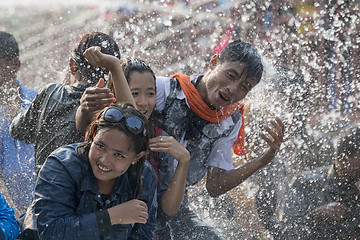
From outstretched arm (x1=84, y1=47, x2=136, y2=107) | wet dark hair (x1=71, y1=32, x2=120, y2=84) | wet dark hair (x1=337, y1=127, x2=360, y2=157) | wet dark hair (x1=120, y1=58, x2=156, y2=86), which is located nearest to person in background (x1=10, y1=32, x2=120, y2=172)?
wet dark hair (x1=71, y1=32, x2=120, y2=84)

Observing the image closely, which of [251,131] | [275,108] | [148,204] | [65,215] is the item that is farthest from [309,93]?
[65,215]

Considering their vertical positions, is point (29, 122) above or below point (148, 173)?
above

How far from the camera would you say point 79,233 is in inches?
73.2

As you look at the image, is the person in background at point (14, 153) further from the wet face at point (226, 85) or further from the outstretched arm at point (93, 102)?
the wet face at point (226, 85)

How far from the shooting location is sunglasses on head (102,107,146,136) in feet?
6.46

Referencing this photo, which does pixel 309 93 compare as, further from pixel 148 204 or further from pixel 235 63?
pixel 148 204

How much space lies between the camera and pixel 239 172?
2.88 m

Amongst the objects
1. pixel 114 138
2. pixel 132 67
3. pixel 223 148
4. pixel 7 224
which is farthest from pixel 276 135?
pixel 7 224

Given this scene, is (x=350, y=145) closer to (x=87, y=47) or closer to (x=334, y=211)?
(x=334, y=211)

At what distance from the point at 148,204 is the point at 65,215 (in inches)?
16.6

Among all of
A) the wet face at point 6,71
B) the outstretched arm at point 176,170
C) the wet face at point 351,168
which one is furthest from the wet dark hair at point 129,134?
the wet face at point 351,168

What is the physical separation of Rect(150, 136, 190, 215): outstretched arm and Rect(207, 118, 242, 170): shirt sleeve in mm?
500

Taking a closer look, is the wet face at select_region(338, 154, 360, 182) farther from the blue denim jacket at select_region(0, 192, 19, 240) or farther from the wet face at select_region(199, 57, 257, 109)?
the blue denim jacket at select_region(0, 192, 19, 240)

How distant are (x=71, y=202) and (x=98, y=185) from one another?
5.3 inches
